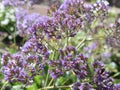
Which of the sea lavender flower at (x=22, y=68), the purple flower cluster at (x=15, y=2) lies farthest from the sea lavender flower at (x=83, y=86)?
the purple flower cluster at (x=15, y=2)

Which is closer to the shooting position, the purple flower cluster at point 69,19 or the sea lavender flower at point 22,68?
the sea lavender flower at point 22,68

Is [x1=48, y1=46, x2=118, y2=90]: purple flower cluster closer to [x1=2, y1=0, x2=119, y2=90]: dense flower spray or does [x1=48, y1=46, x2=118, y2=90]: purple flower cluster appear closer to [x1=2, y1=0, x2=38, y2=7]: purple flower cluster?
[x1=2, y1=0, x2=119, y2=90]: dense flower spray

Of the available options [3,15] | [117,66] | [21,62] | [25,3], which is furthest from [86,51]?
[21,62]

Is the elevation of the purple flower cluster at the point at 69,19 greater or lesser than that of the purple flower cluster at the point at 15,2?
lesser

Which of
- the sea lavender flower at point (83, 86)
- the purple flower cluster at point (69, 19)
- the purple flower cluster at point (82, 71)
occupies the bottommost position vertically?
A: the sea lavender flower at point (83, 86)

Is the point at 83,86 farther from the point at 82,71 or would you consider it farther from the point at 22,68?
the point at 22,68

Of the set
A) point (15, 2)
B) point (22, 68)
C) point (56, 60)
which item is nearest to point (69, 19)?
point (56, 60)

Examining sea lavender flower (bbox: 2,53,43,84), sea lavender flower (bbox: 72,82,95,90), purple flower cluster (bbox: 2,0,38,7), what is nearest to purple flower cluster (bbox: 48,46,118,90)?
sea lavender flower (bbox: 72,82,95,90)

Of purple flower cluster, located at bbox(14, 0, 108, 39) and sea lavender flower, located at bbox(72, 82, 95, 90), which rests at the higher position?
purple flower cluster, located at bbox(14, 0, 108, 39)

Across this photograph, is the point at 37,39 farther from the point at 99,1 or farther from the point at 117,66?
the point at 117,66

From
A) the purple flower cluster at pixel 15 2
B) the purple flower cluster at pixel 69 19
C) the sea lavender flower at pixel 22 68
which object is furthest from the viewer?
the purple flower cluster at pixel 15 2

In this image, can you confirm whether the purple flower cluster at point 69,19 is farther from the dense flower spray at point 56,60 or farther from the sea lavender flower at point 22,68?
the sea lavender flower at point 22,68
